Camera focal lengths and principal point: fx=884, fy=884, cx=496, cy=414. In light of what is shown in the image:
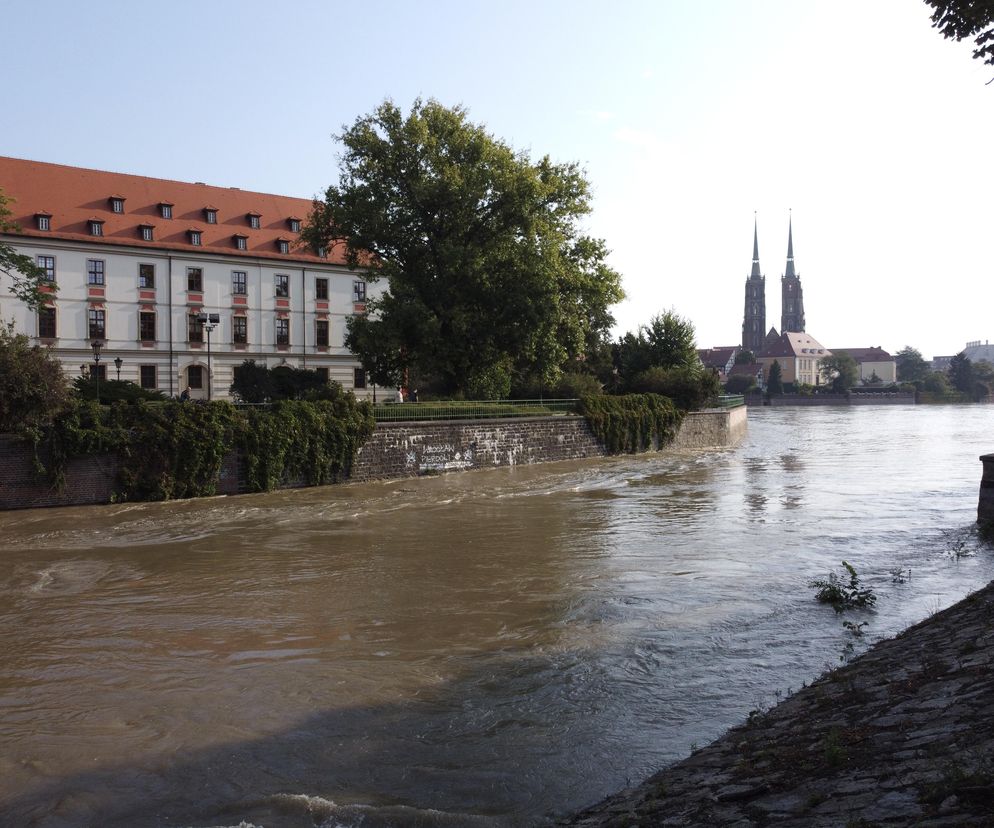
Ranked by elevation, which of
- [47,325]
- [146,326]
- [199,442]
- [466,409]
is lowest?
[199,442]

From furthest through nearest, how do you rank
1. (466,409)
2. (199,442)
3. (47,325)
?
(47,325), (466,409), (199,442)

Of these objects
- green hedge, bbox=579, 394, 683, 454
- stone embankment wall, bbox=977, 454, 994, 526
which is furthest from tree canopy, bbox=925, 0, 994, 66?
green hedge, bbox=579, 394, 683, 454

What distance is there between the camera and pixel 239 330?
5297cm

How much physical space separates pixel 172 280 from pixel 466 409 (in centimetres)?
2451

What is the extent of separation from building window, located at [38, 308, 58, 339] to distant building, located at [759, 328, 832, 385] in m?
141

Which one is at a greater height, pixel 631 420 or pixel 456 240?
pixel 456 240

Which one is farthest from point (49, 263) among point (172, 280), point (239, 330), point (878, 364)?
point (878, 364)

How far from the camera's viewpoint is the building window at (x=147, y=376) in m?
49.5

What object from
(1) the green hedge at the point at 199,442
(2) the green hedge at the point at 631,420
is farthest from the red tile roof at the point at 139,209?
(1) the green hedge at the point at 199,442

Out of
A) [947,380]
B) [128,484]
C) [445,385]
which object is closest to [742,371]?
[947,380]

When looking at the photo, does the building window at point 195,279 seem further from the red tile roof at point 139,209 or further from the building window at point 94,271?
the building window at point 94,271

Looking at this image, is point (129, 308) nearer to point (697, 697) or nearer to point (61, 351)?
point (61, 351)

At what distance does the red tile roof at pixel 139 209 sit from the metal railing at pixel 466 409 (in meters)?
16.4

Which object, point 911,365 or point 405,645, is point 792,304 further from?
point 405,645
